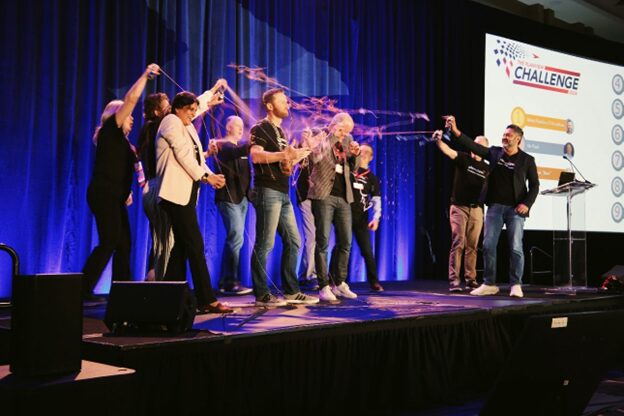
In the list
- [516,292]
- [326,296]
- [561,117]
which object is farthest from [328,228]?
[561,117]

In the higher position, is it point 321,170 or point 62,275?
point 321,170

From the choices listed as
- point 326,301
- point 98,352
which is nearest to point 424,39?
point 326,301

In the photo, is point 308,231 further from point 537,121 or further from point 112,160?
point 537,121

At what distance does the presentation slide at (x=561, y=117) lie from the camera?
30.2ft

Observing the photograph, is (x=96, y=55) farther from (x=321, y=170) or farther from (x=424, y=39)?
(x=424, y=39)

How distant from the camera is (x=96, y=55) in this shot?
6.49 meters

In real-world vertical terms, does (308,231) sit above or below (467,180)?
below

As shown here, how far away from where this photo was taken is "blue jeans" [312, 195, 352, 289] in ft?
17.1

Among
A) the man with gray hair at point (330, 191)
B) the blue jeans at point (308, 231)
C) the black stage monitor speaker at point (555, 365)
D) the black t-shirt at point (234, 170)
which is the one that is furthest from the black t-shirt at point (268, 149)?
the black stage monitor speaker at point (555, 365)

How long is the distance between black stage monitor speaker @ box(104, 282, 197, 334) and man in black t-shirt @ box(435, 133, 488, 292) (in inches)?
178

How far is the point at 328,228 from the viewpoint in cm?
526

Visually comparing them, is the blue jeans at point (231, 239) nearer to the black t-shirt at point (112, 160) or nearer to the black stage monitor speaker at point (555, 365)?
the black t-shirt at point (112, 160)

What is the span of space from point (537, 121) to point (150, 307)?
759cm

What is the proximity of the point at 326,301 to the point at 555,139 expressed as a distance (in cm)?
587
